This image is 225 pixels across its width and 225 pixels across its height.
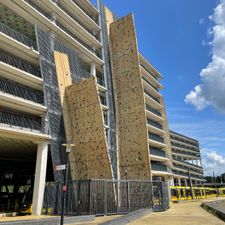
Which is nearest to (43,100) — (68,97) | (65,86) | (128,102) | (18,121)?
(68,97)

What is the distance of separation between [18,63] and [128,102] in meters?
17.4

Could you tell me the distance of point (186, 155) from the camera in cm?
9631

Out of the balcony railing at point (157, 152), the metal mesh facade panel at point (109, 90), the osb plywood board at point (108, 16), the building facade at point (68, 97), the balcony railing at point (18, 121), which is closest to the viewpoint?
the balcony railing at point (18, 121)

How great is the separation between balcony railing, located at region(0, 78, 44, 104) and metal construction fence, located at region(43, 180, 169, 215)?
9367 mm

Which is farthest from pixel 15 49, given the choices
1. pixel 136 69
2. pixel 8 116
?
pixel 136 69

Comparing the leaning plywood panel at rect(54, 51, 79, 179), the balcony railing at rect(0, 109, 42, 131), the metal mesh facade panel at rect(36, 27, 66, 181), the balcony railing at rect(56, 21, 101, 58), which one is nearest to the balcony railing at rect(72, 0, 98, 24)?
the balcony railing at rect(56, 21, 101, 58)

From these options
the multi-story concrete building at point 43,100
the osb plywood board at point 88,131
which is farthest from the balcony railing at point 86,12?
the osb plywood board at point 88,131

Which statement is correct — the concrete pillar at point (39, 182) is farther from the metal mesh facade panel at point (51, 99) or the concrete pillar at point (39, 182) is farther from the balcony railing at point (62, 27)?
the balcony railing at point (62, 27)

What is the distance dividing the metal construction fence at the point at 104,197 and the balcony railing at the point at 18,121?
6.07m

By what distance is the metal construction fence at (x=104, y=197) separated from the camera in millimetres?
19562

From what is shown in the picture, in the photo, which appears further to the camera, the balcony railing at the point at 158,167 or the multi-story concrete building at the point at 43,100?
the balcony railing at the point at 158,167

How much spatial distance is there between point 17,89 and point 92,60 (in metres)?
15.2

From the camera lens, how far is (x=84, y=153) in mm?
28719

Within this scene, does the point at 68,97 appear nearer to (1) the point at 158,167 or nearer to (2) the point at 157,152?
(1) the point at 158,167
